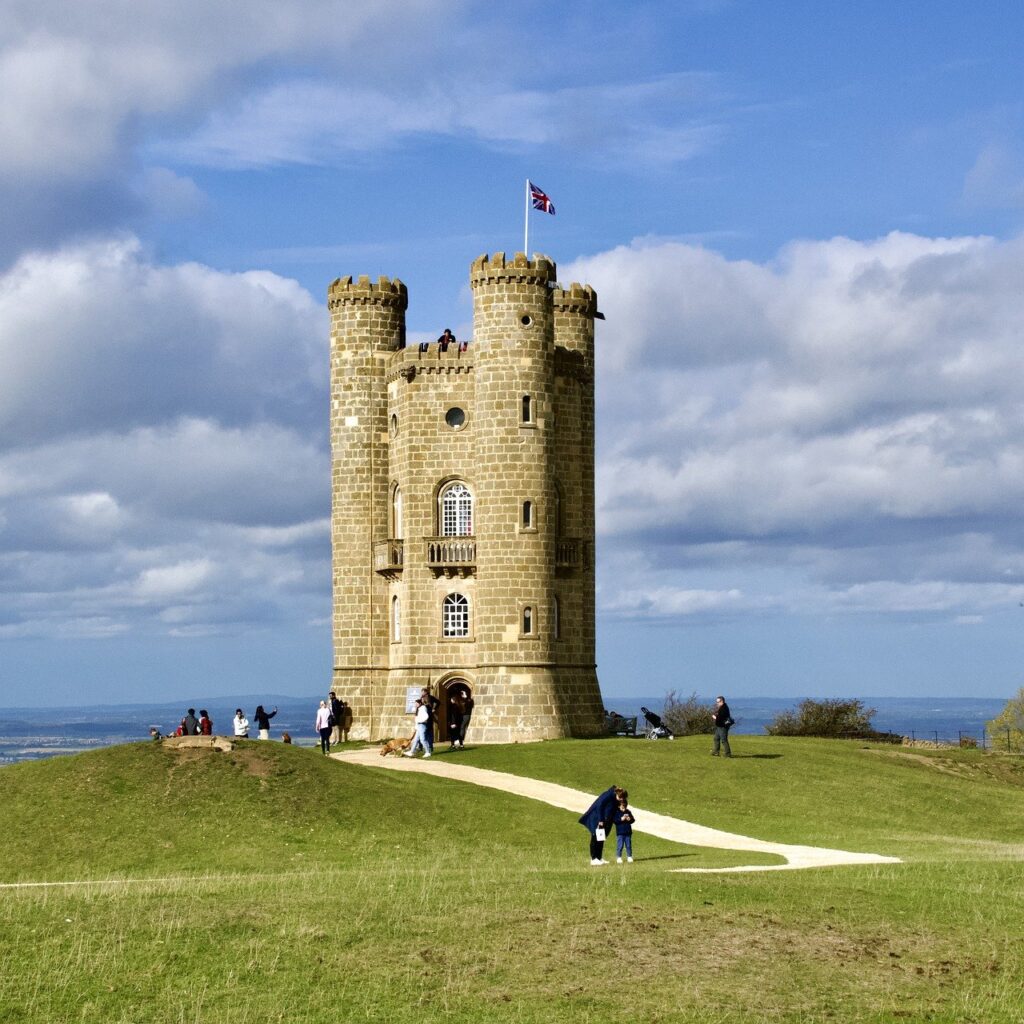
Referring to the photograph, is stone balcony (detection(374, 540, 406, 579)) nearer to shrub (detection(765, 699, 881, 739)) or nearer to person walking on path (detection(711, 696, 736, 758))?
person walking on path (detection(711, 696, 736, 758))

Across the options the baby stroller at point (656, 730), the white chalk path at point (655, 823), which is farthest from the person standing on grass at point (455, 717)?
the baby stroller at point (656, 730)

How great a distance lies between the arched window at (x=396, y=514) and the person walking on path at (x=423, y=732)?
440 inches

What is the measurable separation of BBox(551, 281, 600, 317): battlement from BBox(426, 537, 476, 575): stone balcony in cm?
1130

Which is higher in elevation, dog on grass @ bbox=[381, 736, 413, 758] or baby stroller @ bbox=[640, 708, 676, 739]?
baby stroller @ bbox=[640, 708, 676, 739]

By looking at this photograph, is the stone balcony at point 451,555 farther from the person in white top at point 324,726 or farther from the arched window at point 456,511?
the person in white top at point 324,726

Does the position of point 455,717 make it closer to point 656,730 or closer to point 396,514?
point 396,514

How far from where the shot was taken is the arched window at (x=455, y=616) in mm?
64000

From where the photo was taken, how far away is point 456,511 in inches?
2537

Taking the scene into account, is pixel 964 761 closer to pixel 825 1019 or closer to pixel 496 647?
pixel 496 647

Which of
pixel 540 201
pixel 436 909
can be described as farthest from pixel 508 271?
pixel 436 909

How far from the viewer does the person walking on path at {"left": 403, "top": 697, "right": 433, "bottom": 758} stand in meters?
55.4

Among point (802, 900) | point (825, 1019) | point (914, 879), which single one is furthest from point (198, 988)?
point (914, 879)

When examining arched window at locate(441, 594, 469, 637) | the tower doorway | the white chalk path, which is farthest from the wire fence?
the white chalk path

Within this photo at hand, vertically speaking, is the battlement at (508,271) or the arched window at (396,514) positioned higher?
the battlement at (508,271)
